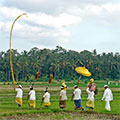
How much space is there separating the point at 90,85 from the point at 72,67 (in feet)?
236

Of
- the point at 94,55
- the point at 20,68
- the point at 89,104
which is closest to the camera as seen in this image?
the point at 89,104

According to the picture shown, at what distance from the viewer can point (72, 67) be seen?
90.1m

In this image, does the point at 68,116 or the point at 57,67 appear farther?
the point at 57,67

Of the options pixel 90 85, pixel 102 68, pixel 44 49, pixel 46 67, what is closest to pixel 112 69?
pixel 102 68

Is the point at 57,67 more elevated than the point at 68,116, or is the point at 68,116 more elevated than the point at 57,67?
the point at 57,67

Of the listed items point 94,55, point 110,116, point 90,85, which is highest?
point 94,55

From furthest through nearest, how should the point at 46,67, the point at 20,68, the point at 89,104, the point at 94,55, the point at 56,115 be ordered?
the point at 94,55 → the point at 46,67 → the point at 20,68 → the point at 89,104 → the point at 56,115

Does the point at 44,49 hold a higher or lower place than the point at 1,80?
higher

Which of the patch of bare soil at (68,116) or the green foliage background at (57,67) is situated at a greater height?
the green foliage background at (57,67)

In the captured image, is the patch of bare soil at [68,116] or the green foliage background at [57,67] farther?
the green foliage background at [57,67]

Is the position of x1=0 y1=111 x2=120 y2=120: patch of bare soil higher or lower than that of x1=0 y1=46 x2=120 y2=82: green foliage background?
lower

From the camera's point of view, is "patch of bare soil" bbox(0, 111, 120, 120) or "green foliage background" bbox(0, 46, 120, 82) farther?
"green foliage background" bbox(0, 46, 120, 82)

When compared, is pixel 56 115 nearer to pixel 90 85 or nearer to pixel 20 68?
pixel 90 85

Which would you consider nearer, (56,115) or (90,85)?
(56,115)
